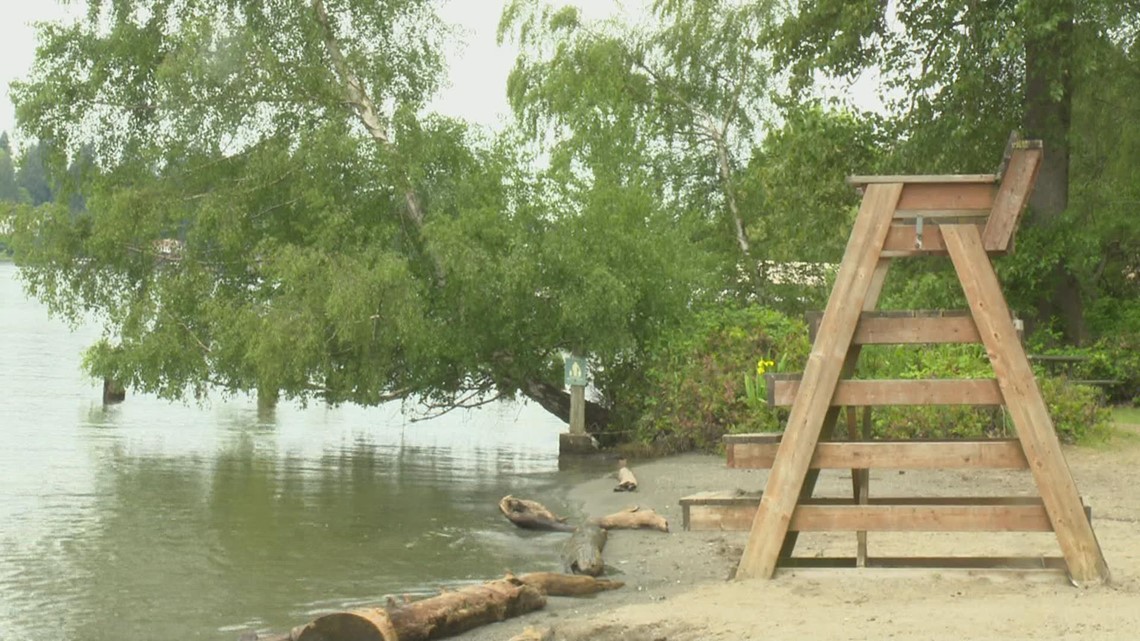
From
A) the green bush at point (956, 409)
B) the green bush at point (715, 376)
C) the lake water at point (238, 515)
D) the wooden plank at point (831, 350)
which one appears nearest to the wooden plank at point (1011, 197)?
the wooden plank at point (831, 350)

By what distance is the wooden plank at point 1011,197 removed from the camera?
10148mm

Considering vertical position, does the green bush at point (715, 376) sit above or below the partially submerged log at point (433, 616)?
above

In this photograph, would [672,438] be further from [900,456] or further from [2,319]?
[2,319]

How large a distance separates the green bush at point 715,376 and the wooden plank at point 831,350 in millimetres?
12879

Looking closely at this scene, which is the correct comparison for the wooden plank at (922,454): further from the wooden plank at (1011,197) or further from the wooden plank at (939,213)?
the wooden plank at (939,213)

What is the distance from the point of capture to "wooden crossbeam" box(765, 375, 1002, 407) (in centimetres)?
1016

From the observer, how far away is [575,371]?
2667 centimetres

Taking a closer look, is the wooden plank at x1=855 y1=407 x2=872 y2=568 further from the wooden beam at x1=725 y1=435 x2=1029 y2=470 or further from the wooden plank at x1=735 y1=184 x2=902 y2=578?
the wooden plank at x1=735 y1=184 x2=902 y2=578

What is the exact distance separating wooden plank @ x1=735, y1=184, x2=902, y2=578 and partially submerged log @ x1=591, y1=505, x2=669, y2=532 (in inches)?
255

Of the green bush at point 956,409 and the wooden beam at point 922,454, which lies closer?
the wooden beam at point 922,454

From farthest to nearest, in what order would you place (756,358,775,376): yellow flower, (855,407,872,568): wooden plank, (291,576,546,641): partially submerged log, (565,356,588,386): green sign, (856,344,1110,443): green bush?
1. (565,356,588,386): green sign
2. (756,358,775,376): yellow flower
3. (856,344,1110,443): green bush
4. (855,407,872,568): wooden plank
5. (291,576,546,641): partially submerged log

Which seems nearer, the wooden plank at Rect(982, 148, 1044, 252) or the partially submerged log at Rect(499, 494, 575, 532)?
the wooden plank at Rect(982, 148, 1044, 252)

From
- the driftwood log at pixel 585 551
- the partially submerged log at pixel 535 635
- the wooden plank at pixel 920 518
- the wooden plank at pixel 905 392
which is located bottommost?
→ the partially submerged log at pixel 535 635

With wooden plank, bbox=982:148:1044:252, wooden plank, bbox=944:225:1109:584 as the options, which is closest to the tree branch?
wooden plank, bbox=982:148:1044:252
